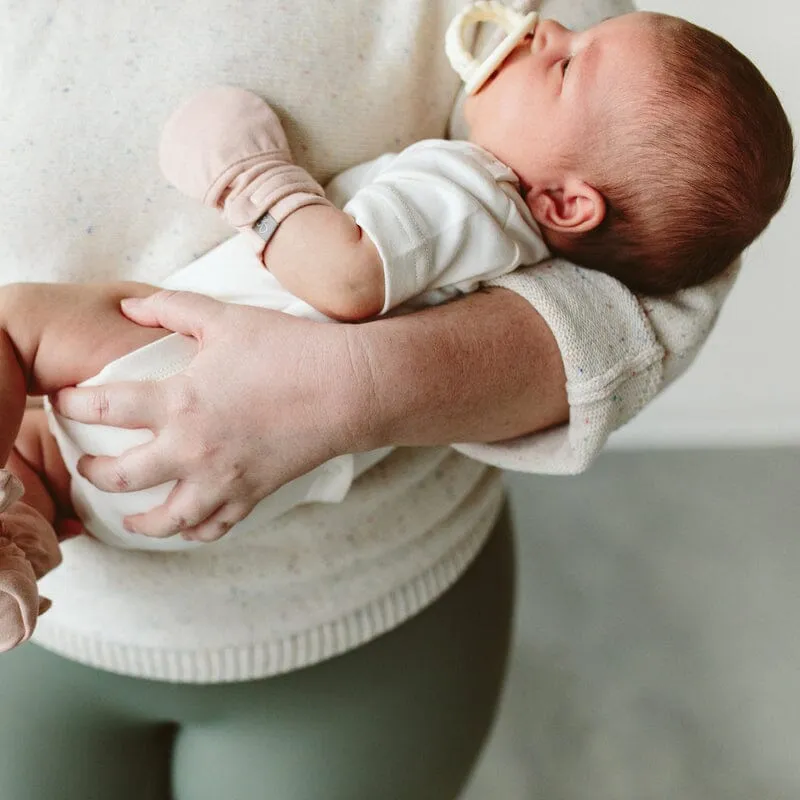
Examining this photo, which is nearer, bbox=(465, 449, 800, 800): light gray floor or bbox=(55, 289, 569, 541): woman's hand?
bbox=(55, 289, 569, 541): woman's hand

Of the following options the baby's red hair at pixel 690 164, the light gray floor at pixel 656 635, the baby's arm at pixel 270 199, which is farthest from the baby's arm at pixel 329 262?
the light gray floor at pixel 656 635

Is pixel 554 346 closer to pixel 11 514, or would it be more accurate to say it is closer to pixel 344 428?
pixel 344 428

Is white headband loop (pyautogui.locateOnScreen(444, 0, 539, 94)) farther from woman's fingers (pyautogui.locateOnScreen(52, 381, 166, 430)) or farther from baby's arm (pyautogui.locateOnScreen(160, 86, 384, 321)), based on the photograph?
woman's fingers (pyautogui.locateOnScreen(52, 381, 166, 430))

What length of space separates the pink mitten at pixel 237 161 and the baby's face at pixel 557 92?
0.57 ft

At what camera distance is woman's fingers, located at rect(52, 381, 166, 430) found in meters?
0.60

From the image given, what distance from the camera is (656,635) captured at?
157 cm

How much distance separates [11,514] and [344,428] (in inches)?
8.9

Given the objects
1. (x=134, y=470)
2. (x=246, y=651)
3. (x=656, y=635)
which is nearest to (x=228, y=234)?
(x=134, y=470)

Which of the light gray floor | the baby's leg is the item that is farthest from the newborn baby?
the light gray floor

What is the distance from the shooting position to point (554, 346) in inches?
25.5

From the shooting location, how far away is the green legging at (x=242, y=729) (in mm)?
793

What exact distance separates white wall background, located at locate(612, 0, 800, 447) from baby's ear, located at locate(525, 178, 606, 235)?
644 millimetres

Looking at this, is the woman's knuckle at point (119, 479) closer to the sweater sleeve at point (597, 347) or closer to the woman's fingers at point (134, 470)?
the woman's fingers at point (134, 470)

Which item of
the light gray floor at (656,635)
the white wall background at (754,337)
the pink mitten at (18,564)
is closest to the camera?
the pink mitten at (18,564)
